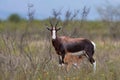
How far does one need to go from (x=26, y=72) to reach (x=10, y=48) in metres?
3.26

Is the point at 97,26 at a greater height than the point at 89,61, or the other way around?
the point at 89,61

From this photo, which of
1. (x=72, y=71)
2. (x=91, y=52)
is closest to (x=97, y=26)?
(x=91, y=52)

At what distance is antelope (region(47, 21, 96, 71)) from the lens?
13.2 meters

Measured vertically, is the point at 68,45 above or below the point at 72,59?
above

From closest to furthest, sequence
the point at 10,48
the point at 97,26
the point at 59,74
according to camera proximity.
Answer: the point at 59,74, the point at 10,48, the point at 97,26

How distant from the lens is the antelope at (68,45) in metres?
13.2

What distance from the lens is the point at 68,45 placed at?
1391 cm

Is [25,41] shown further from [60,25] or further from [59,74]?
[59,74]

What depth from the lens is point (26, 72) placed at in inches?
376

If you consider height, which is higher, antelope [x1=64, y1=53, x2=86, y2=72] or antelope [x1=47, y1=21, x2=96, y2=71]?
antelope [x1=47, y1=21, x2=96, y2=71]

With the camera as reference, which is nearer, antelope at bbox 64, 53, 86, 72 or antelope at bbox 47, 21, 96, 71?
antelope at bbox 64, 53, 86, 72

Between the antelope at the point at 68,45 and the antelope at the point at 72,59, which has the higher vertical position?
the antelope at the point at 68,45

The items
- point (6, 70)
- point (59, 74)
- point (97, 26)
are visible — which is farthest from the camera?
point (97, 26)

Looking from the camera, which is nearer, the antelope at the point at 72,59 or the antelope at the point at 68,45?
the antelope at the point at 72,59
